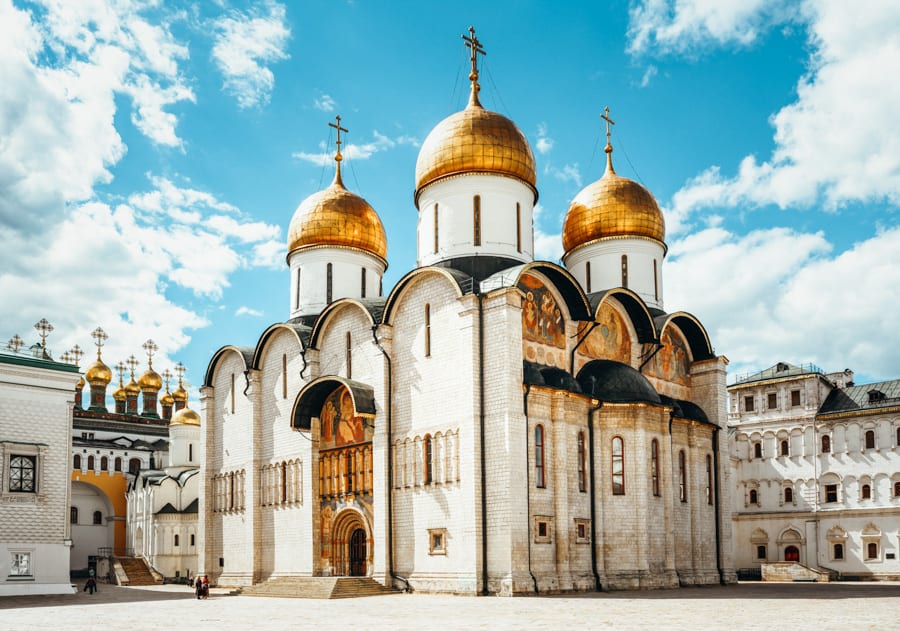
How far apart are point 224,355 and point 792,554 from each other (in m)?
21.3

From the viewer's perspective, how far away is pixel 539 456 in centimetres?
1959

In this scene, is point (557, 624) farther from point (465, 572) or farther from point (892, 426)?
point (892, 426)

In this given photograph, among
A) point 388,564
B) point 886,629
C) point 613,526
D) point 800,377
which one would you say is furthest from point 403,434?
point 800,377

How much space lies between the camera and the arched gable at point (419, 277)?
20.2 metres

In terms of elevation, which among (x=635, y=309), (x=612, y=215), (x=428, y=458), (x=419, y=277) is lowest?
(x=428, y=458)

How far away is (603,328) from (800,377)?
1361cm

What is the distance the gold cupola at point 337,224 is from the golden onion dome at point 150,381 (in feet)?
75.0

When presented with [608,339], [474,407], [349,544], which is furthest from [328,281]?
[474,407]

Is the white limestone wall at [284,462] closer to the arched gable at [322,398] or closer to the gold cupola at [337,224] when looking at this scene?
the arched gable at [322,398]

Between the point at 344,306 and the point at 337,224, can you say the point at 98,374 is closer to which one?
the point at 337,224

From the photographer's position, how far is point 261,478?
25.6 meters

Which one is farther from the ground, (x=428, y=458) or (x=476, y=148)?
(x=476, y=148)

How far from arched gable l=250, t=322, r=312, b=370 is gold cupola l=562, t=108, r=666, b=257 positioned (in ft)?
26.6

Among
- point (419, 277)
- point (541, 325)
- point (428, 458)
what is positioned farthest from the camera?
point (419, 277)
